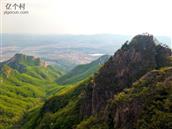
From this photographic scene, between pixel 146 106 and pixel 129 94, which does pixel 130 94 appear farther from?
pixel 146 106

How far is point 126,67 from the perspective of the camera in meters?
111

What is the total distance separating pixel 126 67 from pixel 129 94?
3236 cm

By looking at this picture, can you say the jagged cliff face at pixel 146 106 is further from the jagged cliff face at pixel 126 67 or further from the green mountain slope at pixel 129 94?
the jagged cliff face at pixel 126 67

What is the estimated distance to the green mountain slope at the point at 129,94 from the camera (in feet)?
227

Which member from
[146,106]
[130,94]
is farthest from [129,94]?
[146,106]

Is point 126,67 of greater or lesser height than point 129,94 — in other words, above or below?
above

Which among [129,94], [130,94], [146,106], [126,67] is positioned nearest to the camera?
[146,106]

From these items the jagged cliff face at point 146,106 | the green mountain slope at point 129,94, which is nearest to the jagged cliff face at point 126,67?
the green mountain slope at point 129,94

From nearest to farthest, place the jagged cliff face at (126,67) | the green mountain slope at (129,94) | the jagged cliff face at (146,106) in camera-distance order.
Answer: the jagged cliff face at (146,106), the green mountain slope at (129,94), the jagged cliff face at (126,67)

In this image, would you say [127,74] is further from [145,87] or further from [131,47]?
[145,87]

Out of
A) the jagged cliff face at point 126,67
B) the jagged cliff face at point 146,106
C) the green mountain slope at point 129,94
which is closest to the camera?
the jagged cliff face at point 146,106

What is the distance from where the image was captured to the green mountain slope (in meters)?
69.2

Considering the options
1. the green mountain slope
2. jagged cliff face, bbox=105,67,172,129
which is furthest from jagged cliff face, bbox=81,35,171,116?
jagged cliff face, bbox=105,67,172,129

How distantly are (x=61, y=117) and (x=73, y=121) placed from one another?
1777cm
